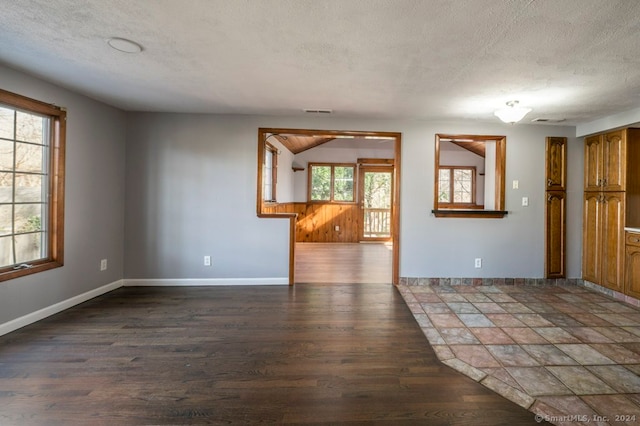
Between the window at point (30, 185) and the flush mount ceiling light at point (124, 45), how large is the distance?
1160mm

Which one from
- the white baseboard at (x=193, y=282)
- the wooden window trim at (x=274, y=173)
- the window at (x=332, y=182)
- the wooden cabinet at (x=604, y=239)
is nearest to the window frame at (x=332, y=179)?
the window at (x=332, y=182)

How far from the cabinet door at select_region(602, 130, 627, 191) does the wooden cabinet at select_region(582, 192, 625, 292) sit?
11cm

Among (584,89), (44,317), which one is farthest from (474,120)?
(44,317)

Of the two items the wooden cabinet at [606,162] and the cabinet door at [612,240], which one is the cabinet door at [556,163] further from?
the cabinet door at [612,240]

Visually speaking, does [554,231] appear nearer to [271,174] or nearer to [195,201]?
[195,201]

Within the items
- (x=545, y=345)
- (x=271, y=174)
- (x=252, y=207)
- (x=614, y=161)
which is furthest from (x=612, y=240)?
(x=271, y=174)

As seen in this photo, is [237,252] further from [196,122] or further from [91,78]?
[91,78]

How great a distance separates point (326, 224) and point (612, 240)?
5.37 meters

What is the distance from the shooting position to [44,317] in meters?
2.78

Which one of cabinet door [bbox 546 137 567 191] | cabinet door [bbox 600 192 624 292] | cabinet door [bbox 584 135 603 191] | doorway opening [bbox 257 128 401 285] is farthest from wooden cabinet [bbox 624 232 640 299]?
doorway opening [bbox 257 128 401 285]

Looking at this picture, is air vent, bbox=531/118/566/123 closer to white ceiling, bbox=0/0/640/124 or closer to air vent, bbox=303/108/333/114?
white ceiling, bbox=0/0/640/124

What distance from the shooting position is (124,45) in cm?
208

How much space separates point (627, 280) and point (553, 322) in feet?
4.84

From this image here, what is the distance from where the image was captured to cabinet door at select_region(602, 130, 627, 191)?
3.51 m
